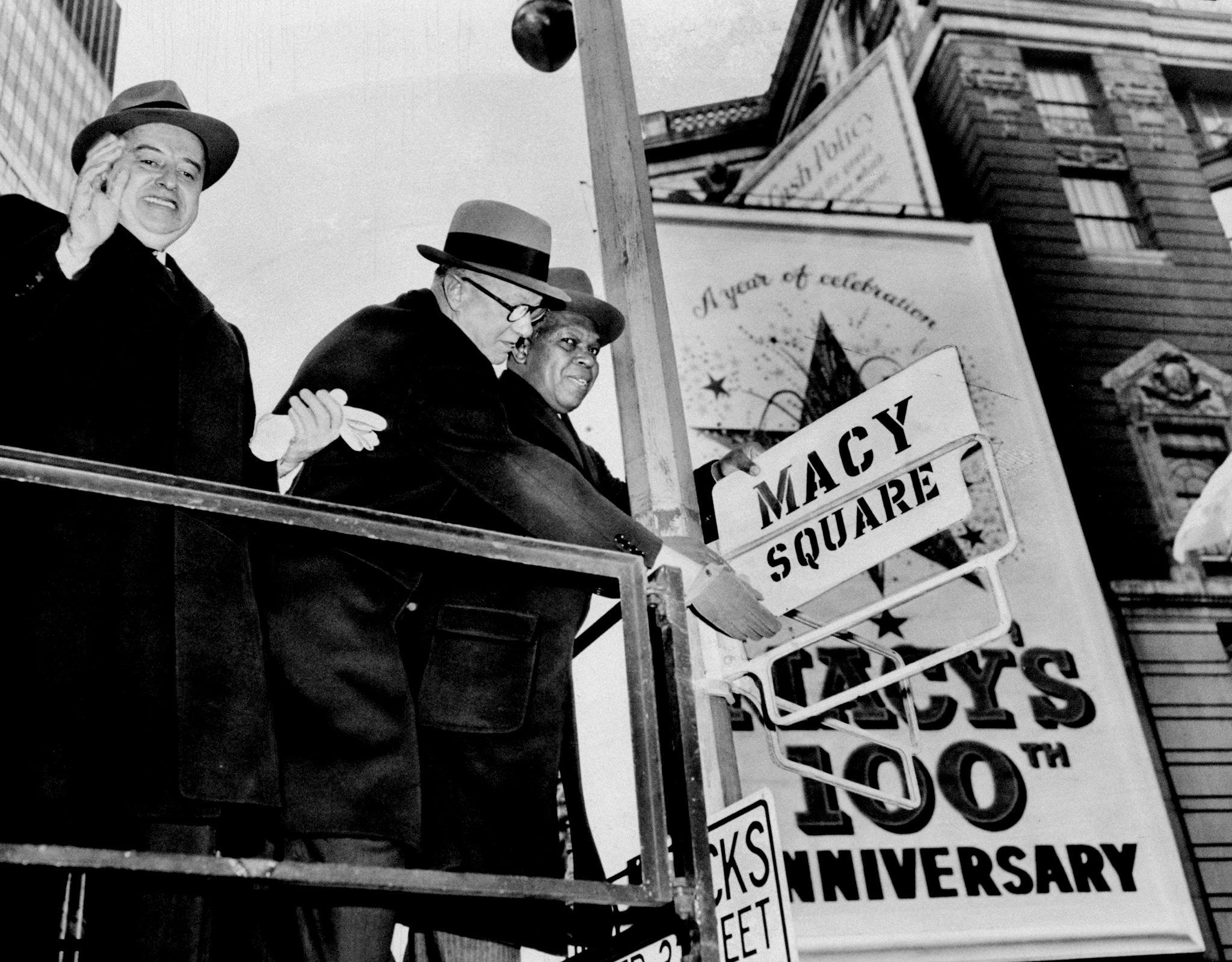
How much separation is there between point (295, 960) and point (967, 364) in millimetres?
8982

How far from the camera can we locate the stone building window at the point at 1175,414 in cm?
1175

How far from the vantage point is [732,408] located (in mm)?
10195

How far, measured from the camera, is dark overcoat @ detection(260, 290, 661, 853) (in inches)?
121

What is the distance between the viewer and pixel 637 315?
411cm

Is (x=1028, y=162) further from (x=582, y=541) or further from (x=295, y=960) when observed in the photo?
(x=295, y=960)

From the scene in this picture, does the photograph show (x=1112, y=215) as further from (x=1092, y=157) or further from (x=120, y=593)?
(x=120, y=593)

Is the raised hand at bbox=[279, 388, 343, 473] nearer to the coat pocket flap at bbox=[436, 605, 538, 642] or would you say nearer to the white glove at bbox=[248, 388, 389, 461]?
the white glove at bbox=[248, 388, 389, 461]

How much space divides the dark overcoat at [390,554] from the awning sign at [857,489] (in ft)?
1.88

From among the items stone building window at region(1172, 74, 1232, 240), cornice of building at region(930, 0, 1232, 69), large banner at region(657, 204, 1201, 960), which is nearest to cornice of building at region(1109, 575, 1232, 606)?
large banner at region(657, 204, 1201, 960)

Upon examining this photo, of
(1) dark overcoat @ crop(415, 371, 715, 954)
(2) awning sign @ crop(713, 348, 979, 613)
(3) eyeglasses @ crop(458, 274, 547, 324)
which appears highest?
(3) eyeglasses @ crop(458, 274, 547, 324)

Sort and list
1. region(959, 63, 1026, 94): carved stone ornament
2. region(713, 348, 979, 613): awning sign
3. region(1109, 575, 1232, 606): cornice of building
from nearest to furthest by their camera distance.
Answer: region(713, 348, 979, 613): awning sign, region(1109, 575, 1232, 606): cornice of building, region(959, 63, 1026, 94): carved stone ornament

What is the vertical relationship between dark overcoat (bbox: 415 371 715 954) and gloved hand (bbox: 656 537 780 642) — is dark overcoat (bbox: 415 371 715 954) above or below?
below

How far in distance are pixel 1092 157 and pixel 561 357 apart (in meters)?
10.9

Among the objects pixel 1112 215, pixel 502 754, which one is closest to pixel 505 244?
pixel 502 754
